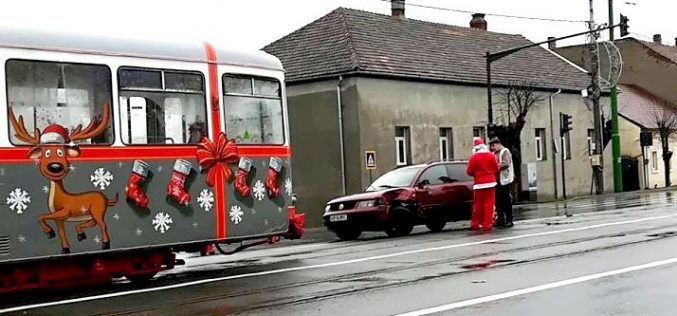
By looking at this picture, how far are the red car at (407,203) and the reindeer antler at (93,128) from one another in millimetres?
8393

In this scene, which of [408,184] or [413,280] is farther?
[408,184]

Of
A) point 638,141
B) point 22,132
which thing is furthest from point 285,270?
point 638,141

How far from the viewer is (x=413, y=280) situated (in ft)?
32.9

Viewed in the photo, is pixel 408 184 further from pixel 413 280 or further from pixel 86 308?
pixel 86 308

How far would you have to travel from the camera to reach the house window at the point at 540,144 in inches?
1676

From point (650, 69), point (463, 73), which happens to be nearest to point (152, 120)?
point (463, 73)

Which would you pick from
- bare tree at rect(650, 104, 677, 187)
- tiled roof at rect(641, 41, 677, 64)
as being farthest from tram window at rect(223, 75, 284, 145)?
tiled roof at rect(641, 41, 677, 64)

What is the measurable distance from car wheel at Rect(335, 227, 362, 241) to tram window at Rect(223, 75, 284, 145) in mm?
6033

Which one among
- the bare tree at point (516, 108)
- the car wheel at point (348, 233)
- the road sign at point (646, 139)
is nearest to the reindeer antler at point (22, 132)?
the car wheel at point (348, 233)

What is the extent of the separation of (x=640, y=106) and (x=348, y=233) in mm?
42616

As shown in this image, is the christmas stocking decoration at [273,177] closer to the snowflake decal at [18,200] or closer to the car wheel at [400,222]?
the snowflake decal at [18,200]

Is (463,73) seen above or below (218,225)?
above

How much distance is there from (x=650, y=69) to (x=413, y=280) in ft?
183

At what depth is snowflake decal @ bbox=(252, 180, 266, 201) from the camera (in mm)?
12219
